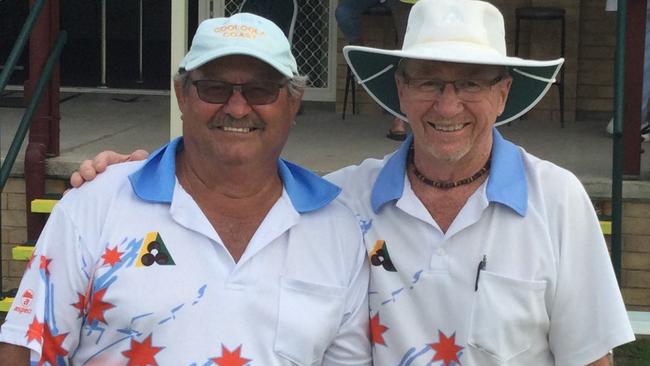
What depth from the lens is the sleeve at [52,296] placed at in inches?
105

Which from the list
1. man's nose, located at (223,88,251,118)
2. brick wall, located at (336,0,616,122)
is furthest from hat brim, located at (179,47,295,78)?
brick wall, located at (336,0,616,122)

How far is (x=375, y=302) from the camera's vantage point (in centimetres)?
283

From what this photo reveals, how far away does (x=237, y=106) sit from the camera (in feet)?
8.87

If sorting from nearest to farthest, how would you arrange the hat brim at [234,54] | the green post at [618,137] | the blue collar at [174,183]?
the hat brim at [234,54], the blue collar at [174,183], the green post at [618,137]

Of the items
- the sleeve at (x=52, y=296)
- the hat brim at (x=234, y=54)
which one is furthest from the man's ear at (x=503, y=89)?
the sleeve at (x=52, y=296)

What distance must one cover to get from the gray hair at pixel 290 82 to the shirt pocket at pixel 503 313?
66 cm

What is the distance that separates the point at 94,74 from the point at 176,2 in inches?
221

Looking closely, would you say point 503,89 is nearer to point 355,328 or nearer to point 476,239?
point 476,239

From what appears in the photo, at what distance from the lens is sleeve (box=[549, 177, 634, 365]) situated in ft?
8.79

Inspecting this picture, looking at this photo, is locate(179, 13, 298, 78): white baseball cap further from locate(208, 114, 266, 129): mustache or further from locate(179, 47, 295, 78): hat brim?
locate(208, 114, 266, 129): mustache

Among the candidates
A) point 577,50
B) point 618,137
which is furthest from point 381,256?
point 577,50

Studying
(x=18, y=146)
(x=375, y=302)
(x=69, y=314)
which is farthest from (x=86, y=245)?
(x=18, y=146)

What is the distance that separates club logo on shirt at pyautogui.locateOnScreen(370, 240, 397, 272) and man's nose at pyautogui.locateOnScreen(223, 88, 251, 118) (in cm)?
48

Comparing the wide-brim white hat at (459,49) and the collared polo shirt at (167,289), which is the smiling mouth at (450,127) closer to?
the wide-brim white hat at (459,49)
